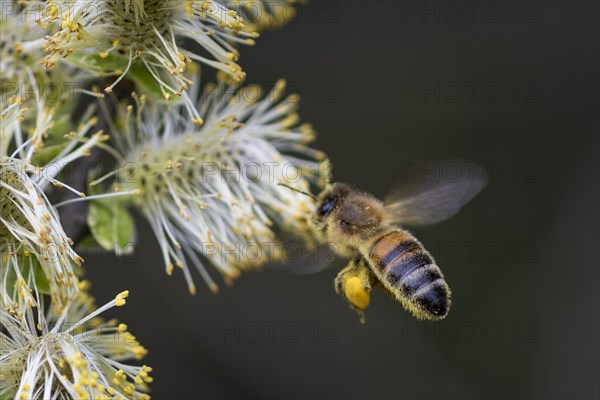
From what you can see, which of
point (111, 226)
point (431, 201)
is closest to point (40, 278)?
point (111, 226)

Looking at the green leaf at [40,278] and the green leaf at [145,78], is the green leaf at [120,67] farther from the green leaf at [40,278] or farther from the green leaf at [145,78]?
the green leaf at [40,278]

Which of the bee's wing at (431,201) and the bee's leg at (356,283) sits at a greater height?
the bee's wing at (431,201)

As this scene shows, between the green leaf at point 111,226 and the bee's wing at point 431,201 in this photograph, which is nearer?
the green leaf at point 111,226

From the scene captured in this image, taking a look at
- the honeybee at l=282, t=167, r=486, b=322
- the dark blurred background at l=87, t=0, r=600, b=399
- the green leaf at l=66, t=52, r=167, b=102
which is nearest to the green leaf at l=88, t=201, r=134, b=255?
the green leaf at l=66, t=52, r=167, b=102

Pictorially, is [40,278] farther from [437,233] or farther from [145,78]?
[437,233]

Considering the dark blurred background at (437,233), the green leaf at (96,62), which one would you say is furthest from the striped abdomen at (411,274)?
the dark blurred background at (437,233)

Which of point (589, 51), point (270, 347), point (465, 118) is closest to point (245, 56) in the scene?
point (465, 118)
